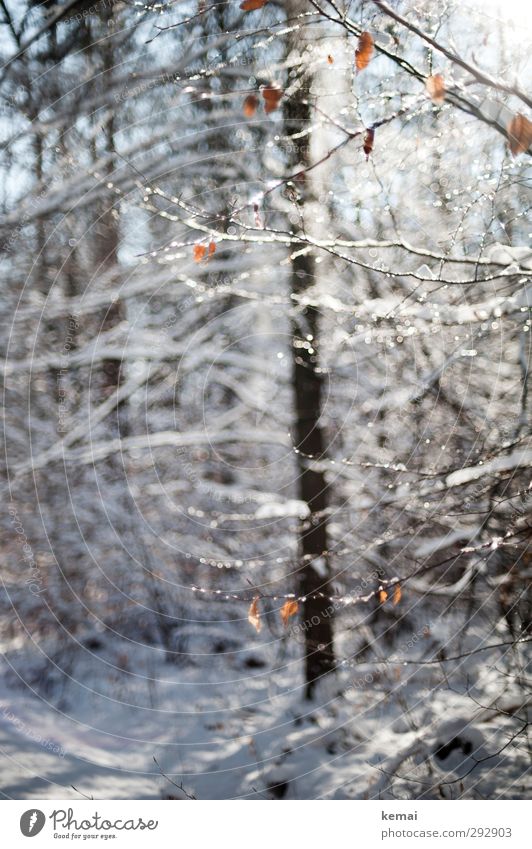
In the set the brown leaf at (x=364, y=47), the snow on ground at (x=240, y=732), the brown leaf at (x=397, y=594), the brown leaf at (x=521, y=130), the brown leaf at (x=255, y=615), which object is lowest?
the snow on ground at (x=240, y=732)

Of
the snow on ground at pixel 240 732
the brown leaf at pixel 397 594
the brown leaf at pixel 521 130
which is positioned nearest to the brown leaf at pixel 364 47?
the brown leaf at pixel 521 130

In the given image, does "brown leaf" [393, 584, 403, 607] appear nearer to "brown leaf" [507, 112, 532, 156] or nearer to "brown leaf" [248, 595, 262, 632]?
"brown leaf" [248, 595, 262, 632]

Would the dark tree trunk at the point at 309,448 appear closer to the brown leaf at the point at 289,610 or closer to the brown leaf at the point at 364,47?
the brown leaf at the point at 289,610

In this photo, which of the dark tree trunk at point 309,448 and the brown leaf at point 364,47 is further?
the dark tree trunk at point 309,448

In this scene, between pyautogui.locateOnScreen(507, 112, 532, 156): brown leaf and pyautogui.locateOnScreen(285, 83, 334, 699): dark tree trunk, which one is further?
pyautogui.locateOnScreen(285, 83, 334, 699): dark tree trunk

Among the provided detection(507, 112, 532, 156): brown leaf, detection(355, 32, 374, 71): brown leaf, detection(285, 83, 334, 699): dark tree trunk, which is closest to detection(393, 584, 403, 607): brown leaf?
detection(285, 83, 334, 699): dark tree trunk

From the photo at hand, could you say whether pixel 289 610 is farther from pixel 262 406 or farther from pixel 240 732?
pixel 262 406

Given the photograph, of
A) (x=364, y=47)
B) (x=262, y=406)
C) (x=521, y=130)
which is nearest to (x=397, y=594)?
(x=262, y=406)

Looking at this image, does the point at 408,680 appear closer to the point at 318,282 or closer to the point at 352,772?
the point at 352,772

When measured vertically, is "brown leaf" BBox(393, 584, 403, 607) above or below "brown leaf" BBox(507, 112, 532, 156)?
below

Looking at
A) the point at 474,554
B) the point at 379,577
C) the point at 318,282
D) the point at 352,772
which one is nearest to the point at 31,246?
the point at 318,282

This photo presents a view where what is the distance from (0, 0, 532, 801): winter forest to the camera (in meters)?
1.41

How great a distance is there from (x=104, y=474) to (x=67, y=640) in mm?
397

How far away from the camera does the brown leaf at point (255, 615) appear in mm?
1438
